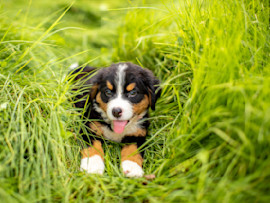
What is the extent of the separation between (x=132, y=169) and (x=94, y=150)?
552mm

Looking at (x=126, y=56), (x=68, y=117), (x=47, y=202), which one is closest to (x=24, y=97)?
(x=68, y=117)

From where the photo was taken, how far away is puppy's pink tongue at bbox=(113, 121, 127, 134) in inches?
127

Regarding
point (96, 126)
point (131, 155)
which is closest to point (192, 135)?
point (131, 155)

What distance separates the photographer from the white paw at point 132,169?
2.81 m

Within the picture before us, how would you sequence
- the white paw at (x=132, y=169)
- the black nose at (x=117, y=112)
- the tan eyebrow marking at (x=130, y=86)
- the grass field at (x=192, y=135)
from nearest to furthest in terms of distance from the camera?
the grass field at (x=192, y=135) → the white paw at (x=132, y=169) → the black nose at (x=117, y=112) → the tan eyebrow marking at (x=130, y=86)

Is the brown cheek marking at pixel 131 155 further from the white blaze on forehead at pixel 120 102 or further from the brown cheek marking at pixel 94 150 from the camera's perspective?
the white blaze on forehead at pixel 120 102

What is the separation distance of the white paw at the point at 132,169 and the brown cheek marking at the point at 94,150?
1.04ft

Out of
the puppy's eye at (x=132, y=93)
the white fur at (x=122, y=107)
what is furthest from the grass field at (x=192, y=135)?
the puppy's eye at (x=132, y=93)

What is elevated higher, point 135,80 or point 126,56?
point 126,56

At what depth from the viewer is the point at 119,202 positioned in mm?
2457

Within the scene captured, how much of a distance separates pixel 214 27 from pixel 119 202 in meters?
2.01

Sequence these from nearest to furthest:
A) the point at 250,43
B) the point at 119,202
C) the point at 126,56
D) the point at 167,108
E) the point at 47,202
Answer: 1. the point at 47,202
2. the point at 119,202
3. the point at 250,43
4. the point at 167,108
5. the point at 126,56

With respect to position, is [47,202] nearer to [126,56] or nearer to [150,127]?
[150,127]

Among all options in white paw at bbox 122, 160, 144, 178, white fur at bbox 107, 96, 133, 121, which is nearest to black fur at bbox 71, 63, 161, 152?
white fur at bbox 107, 96, 133, 121
